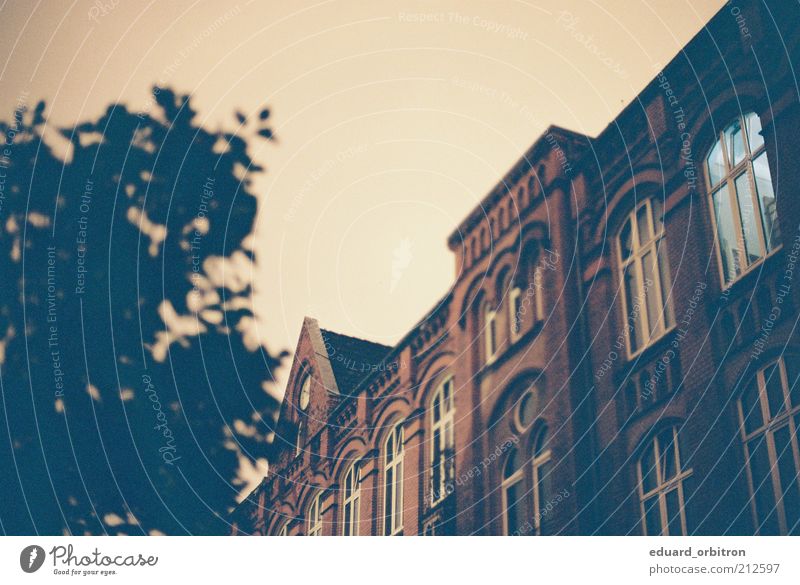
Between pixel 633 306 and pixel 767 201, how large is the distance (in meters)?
2.79

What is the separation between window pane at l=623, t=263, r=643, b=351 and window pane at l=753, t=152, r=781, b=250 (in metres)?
2.54

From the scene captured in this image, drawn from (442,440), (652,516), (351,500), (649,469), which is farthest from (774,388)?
(351,500)

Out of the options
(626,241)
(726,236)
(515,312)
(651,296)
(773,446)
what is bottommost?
(773,446)

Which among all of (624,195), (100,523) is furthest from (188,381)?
(624,195)

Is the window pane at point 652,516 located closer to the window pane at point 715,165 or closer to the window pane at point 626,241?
the window pane at point 626,241

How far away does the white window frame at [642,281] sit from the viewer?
50.1ft

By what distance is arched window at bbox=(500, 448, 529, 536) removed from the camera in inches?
663

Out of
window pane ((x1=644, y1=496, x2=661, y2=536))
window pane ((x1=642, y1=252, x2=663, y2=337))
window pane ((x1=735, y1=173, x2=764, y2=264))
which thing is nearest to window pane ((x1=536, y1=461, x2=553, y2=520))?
window pane ((x1=644, y1=496, x2=661, y2=536))

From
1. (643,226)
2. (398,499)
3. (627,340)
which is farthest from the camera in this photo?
(398,499)

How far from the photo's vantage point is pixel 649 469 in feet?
48.5

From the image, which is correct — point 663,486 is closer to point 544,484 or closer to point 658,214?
point 544,484

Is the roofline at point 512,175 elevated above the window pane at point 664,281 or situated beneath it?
elevated above
